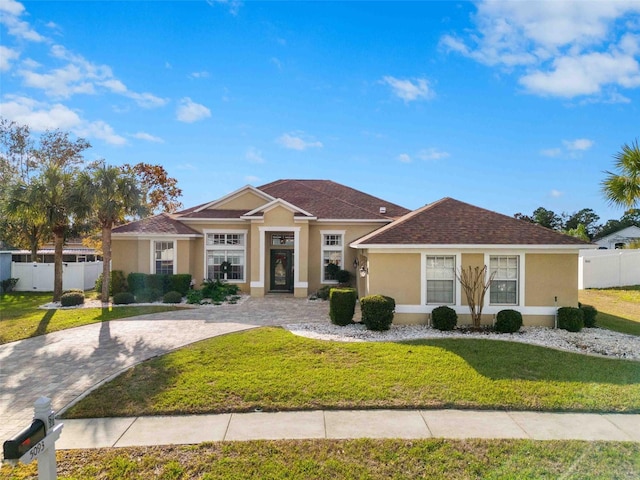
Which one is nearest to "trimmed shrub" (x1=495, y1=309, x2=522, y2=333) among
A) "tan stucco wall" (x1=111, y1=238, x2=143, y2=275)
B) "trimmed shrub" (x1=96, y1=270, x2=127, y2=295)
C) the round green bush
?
the round green bush

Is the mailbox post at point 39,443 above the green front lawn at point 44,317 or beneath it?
above

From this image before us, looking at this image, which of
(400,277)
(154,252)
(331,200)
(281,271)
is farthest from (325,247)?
(154,252)

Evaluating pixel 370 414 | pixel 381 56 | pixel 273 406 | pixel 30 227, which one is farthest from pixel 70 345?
pixel 30 227

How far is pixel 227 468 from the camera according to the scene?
4.60 m

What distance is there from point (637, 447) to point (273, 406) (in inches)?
213

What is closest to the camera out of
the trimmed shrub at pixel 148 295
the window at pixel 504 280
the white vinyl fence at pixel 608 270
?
the window at pixel 504 280

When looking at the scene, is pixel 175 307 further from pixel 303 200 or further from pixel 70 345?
pixel 303 200

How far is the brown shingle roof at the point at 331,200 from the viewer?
1995 centimetres

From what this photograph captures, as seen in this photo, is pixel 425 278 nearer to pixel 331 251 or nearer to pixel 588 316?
pixel 588 316

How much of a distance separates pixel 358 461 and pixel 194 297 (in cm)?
1362

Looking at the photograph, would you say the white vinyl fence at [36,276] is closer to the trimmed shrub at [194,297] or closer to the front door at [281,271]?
the trimmed shrub at [194,297]

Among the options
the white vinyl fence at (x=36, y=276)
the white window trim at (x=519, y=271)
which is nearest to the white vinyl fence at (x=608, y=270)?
the white window trim at (x=519, y=271)

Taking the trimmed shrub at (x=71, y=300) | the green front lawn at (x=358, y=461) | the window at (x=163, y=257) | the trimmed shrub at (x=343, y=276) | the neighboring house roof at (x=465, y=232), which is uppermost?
the neighboring house roof at (x=465, y=232)

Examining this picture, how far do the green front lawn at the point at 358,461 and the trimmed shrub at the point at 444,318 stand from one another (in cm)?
632
